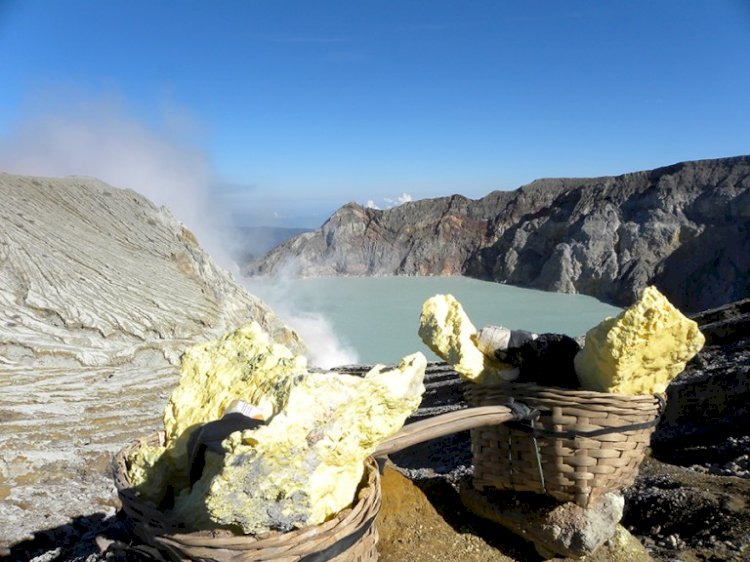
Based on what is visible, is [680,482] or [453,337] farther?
[680,482]

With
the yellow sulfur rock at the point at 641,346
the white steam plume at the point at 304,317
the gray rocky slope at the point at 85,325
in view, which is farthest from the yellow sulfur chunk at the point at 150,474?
the white steam plume at the point at 304,317

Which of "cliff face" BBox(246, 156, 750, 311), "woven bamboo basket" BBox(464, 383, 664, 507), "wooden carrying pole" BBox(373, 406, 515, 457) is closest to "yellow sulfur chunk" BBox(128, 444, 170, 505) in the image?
"wooden carrying pole" BBox(373, 406, 515, 457)

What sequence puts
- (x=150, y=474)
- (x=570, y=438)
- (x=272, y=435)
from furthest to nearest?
(x=570, y=438)
(x=150, y=474)
(x=272, y=435)

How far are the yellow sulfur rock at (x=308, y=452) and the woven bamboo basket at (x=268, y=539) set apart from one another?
17 millimetres

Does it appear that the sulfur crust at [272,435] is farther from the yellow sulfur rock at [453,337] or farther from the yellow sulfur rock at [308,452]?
the yellow sulfur rock at [453,337]

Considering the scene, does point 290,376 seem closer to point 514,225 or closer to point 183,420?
point 183,420

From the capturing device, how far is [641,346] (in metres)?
1.15

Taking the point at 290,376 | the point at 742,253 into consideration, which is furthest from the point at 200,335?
the point at 742,253

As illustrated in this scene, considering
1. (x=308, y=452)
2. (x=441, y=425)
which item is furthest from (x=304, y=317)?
(x=308, y=452)

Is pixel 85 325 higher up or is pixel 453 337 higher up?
pixel 85 325

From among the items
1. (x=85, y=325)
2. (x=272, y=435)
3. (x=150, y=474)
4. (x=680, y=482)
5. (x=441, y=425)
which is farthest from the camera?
(x=85, y=325)

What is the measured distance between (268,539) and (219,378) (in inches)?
13.0

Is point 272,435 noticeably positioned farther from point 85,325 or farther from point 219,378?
point 85,325

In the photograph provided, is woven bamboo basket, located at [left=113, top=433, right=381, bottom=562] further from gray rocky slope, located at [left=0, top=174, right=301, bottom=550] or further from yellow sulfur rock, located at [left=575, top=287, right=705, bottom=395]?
gray rocky slope, located at [left=0, top=174, right=301, bottom=550]
